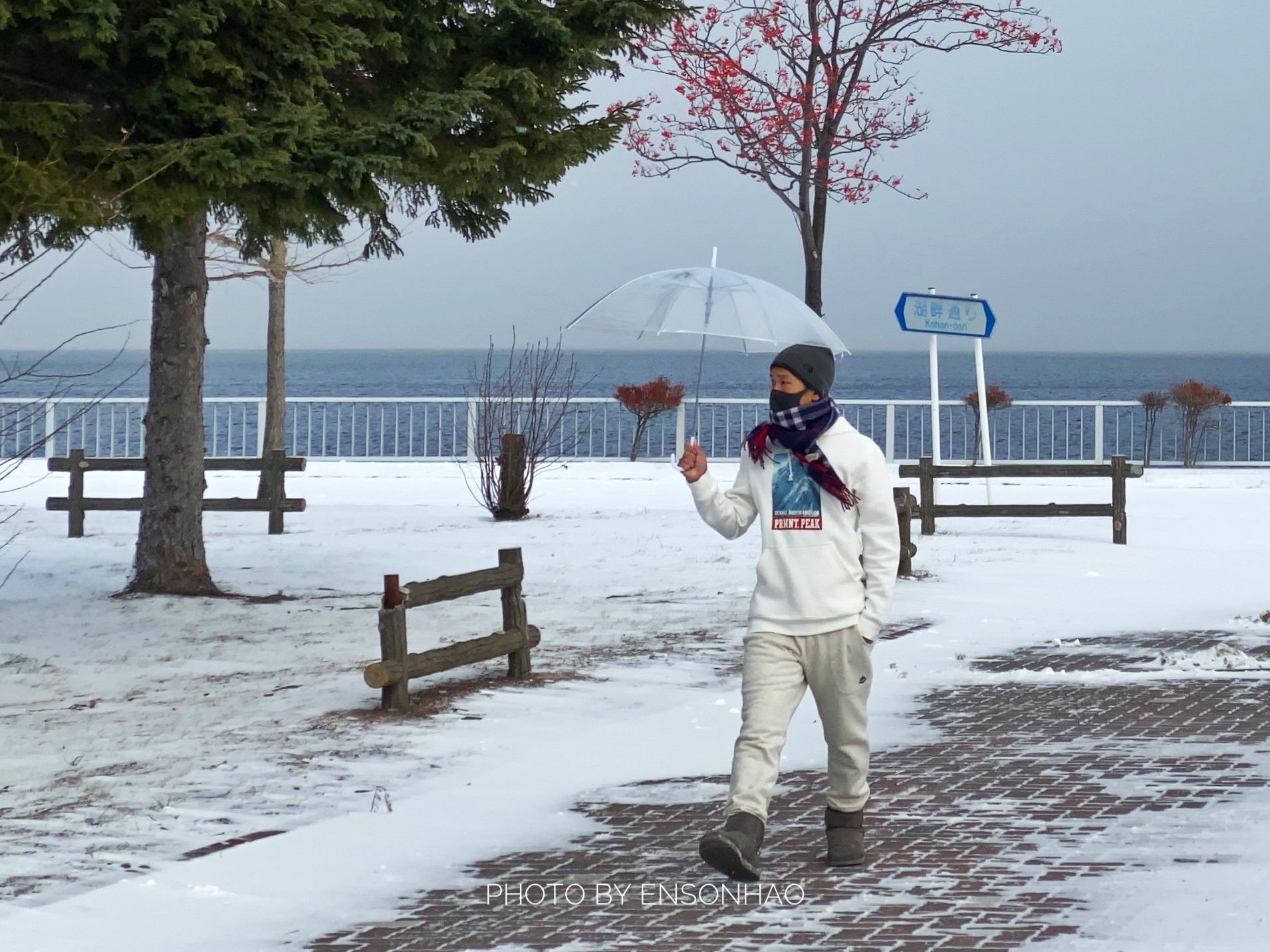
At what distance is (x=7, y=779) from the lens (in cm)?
648

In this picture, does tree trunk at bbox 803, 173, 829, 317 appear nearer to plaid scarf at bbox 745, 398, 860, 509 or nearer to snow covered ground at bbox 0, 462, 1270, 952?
snow covered ground at bbox 0, 462, 1270, 952

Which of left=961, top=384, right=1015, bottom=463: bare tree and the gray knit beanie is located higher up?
left=961, top=384, right=1015, bottom=463: bare tree

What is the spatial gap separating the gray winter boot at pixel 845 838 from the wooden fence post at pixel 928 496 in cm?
1048

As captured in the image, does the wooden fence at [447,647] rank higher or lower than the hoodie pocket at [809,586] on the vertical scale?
lower

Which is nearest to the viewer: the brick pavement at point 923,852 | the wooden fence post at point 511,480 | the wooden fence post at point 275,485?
the brick pavement at point 923,852

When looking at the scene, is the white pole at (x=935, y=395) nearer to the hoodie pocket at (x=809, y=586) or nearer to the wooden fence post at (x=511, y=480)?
the wooden fence post at (x=511, y=480)

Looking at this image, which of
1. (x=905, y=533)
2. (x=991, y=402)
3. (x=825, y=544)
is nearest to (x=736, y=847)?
(x=825, y=544)

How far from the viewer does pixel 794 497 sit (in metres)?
4.99

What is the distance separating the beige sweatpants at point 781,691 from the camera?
493 centimetres

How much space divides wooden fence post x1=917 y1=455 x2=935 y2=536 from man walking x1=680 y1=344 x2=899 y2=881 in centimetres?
1051

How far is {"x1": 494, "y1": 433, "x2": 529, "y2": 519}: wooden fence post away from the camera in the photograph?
17453mm

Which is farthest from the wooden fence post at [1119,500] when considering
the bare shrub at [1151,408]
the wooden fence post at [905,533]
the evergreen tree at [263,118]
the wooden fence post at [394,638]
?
the bare shrub at [1151,408]

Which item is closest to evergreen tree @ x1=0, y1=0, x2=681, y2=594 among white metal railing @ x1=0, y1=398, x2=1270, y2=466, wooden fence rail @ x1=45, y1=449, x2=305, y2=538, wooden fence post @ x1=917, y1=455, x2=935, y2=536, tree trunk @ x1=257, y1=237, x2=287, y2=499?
white metal railing @ x1=0, y1=398, x2=1270, y2=466

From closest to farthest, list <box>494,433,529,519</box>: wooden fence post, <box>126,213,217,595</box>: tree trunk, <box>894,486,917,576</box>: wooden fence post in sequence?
<box>126,213,217,595</box>: tree trunk
<box>894,486,917,576</box>: wooden fence post
<box>494,433,529,519</box>: wooden fence post
